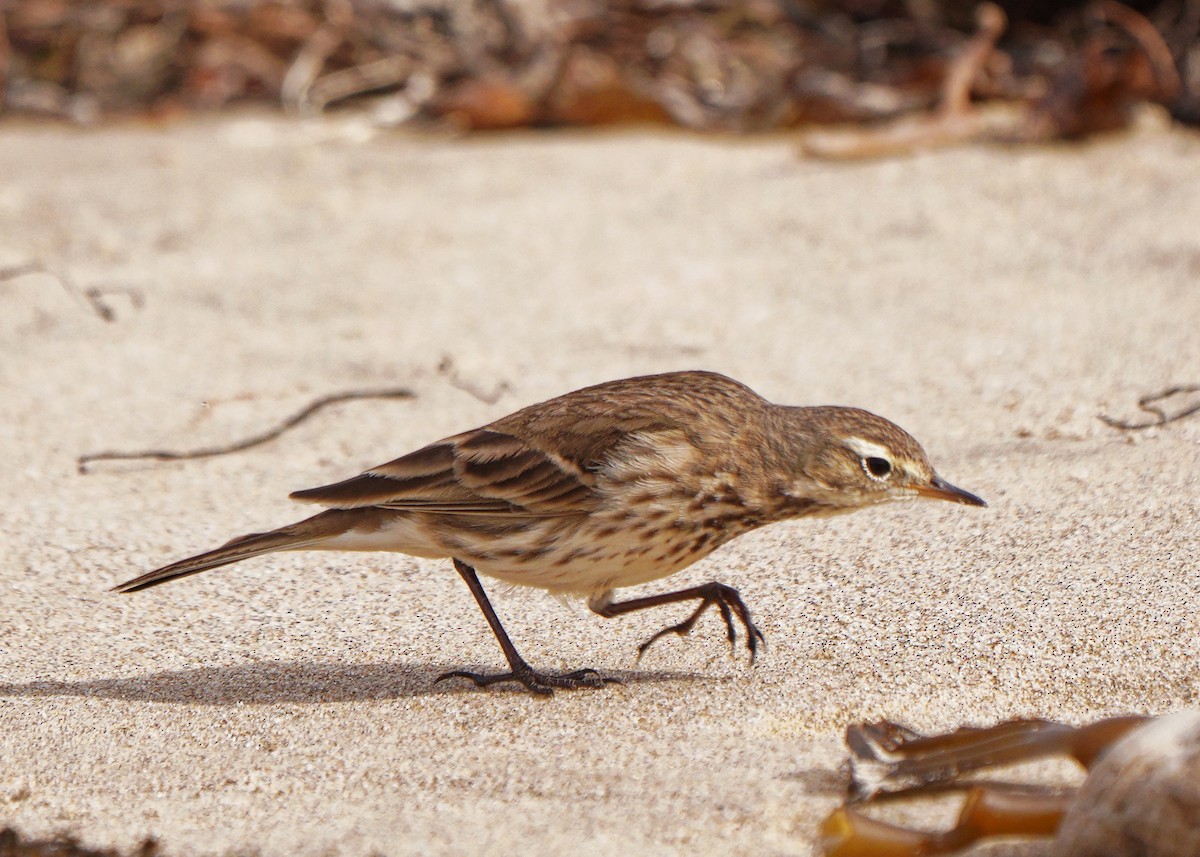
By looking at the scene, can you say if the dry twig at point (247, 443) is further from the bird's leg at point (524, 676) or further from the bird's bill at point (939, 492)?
the bird's bill at point (939, 492)

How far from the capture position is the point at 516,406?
5234mm

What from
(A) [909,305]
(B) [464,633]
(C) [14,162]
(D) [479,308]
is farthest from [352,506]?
(C) [14,162]

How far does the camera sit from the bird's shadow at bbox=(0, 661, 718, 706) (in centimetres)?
341

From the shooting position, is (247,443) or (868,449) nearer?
(868,449)

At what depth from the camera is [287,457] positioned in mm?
4957

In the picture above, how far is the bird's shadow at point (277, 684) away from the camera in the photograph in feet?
11.2

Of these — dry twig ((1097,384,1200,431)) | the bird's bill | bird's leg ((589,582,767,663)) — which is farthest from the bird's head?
dry twig ((1097,384,1200,431))

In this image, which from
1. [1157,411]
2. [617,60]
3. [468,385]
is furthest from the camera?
[617,60]

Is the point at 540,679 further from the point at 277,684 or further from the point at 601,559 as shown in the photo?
the point at 277,684

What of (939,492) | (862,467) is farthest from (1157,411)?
(862,467)

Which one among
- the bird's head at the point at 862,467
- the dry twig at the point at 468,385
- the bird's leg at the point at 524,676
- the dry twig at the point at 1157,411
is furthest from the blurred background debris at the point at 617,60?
the bird's leg at the point at 524,676

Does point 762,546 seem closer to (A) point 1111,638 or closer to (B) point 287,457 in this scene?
(A) point 1111,638

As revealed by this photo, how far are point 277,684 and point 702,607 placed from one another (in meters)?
1.01

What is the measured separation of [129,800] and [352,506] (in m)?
0.94
